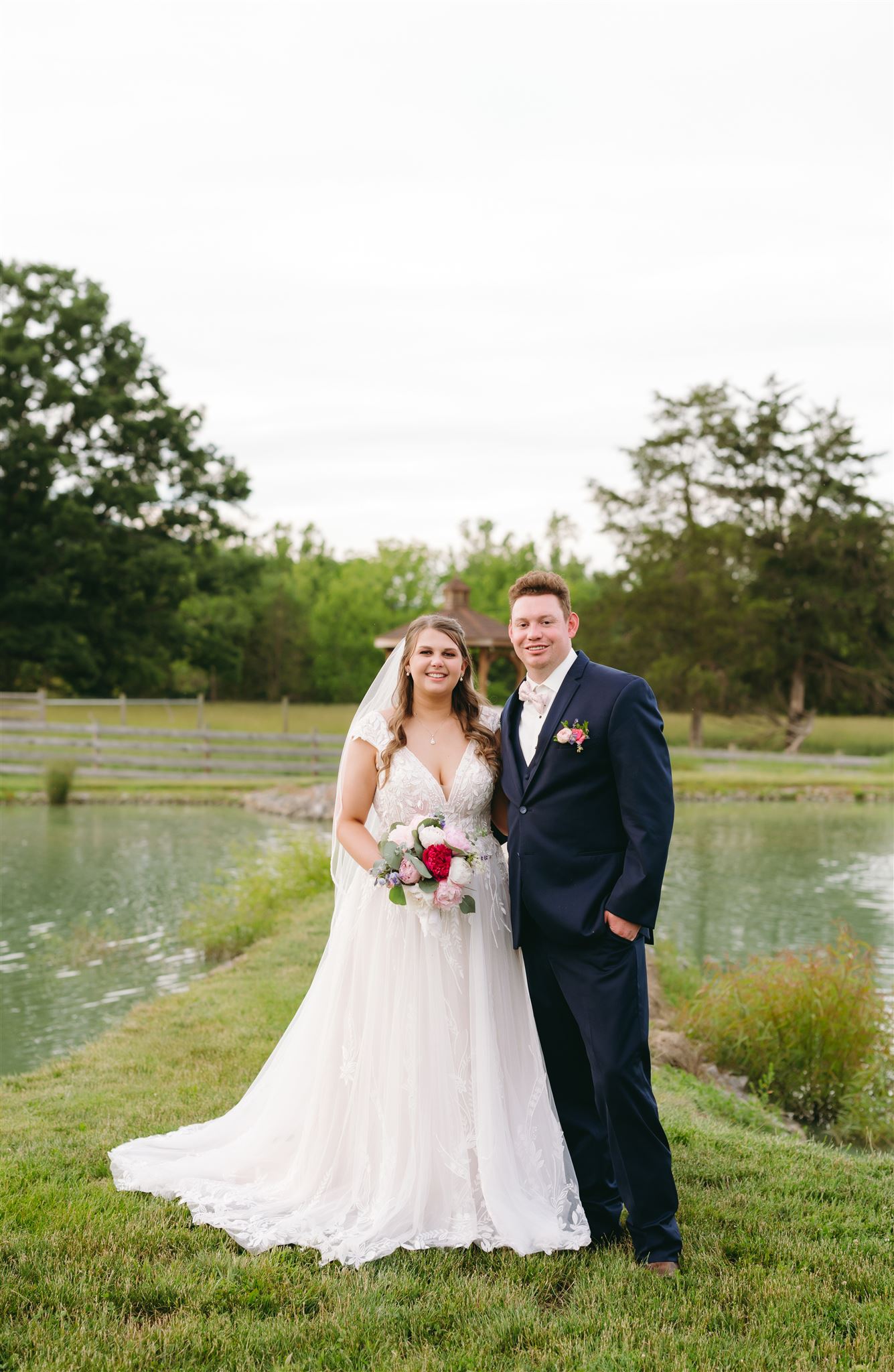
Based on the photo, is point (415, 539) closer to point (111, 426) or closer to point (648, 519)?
point (648, 519)

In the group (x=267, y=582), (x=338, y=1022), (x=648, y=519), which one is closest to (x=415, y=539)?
(x=267, y=582)

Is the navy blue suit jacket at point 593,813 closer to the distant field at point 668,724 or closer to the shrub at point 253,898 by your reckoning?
the shrub at point 253,898

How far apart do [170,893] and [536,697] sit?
10.2 meters

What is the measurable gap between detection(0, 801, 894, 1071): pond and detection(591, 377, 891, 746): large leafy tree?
18415 millimetres

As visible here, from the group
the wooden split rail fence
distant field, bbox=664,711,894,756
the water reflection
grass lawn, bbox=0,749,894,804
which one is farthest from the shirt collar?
distant field, bbox=664,711,894,756

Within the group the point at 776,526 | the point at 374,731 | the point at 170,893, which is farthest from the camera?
the point at 776,526

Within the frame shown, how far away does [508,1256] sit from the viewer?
3.77 metres

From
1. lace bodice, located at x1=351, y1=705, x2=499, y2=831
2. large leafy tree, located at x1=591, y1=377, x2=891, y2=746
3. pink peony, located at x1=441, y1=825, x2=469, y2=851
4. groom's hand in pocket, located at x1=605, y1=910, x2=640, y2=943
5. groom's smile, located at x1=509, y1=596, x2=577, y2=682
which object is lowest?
groom's hand in pocket, located at x1=605, y1=910, x2=640, y2=943

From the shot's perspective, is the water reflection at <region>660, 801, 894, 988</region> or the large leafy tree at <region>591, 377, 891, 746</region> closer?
the water reflection at <region>660, 801, 894, 988</region>

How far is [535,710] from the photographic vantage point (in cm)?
413

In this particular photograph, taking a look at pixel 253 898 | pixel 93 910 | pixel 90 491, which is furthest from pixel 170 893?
pixel 90 491

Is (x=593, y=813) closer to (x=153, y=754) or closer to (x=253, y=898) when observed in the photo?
(x=253, y=898)

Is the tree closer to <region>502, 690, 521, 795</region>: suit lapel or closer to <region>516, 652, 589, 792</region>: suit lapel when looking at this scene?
<region>502, 690, 521, 795</region>: suit lapel

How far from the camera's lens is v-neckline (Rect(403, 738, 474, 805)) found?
14.3 feet
